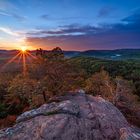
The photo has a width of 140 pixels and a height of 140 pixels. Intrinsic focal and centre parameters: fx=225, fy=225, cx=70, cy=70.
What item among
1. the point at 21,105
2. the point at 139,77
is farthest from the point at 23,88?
the point at 139,77

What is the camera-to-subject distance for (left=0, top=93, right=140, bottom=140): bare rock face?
53.2 ft

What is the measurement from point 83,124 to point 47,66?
16937 millimetres

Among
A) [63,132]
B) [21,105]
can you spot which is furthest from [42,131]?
[21,105]

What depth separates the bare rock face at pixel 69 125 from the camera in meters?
16.2

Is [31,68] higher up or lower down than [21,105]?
higher up

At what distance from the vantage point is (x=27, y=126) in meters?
17.4

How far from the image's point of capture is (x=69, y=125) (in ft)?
56.2

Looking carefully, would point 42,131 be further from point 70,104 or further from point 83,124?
point 70,104

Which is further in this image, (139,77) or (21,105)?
(139,77)

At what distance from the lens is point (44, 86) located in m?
33.3

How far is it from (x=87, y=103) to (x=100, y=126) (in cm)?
432

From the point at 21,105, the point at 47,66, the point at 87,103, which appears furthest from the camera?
the point at 21,105

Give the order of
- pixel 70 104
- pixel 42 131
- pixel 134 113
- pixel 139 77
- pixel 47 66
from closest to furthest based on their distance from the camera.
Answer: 1. pixel 42 131
2. pixel 70 104
3. pixel 134 113
4. pixel 47 66
5. pixel 139 77

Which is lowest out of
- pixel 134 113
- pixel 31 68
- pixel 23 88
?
pixel 134 113
